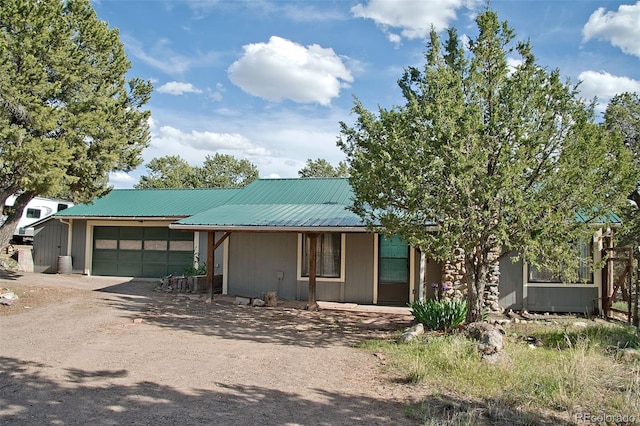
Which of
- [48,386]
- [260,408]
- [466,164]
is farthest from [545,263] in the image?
[48,386]

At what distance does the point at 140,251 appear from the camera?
739 inches

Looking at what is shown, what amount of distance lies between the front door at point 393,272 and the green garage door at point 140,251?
7.94 m

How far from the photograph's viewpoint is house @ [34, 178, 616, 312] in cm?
1256

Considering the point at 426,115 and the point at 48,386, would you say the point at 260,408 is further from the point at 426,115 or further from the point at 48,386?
the point at 426,115

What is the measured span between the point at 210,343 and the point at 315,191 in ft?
29.9

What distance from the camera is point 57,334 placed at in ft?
28.0

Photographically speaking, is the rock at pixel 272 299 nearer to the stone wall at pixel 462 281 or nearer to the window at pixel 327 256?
the window at pixel 327 256

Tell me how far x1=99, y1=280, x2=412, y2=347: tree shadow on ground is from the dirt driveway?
0.04 meters

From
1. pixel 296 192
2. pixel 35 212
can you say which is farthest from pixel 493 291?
pixel 35 212

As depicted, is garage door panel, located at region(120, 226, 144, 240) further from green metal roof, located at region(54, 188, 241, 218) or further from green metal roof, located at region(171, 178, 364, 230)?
green metal roof, located at region(171, 178, 364, 230)

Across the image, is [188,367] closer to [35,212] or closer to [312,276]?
[312,276]

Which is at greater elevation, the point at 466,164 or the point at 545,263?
the point at 466,164

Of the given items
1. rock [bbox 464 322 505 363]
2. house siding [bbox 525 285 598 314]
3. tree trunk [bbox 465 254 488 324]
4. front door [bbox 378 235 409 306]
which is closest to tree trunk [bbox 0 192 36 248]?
front door [bbox 378 235 409 306]

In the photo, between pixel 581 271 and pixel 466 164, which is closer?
pixel 466 164
